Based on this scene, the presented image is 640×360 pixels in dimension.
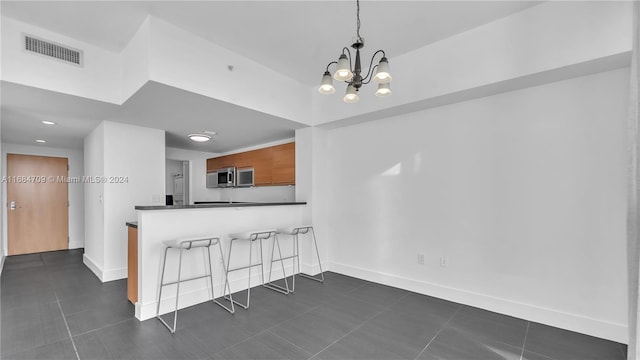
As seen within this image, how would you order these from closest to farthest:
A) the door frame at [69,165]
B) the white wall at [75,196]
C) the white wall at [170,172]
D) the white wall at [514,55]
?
the white wall at [514,55] → the door frame at [69,165] → the white wall at [75,196] → the white wall at [170,172]

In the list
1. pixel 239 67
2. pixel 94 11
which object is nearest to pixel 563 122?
pixel 239 67

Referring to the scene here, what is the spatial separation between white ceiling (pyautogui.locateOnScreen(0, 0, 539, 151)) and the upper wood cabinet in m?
1.22

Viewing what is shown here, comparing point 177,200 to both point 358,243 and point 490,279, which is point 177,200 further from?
point 490,279

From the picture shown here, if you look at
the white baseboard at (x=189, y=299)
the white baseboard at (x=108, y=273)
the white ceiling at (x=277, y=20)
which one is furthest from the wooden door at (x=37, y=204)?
the white baseboard at (x=189, y=299)

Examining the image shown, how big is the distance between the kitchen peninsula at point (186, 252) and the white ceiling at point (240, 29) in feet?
3.83

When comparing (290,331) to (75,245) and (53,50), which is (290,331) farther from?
(75,245)

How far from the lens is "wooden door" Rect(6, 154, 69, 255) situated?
5.19 m

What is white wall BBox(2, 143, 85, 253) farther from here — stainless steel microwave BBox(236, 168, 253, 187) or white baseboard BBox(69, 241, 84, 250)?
stainless steel microwave BBox(236, 168, 253, 187)

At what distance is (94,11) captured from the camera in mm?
2293

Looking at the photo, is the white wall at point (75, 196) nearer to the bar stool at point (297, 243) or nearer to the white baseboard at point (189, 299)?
the white baseboard at point (189, 299)

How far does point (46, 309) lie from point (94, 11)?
285cm

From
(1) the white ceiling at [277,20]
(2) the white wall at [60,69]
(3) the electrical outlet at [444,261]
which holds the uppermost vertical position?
(1) the white ceiling at [277,20]

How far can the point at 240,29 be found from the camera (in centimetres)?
260

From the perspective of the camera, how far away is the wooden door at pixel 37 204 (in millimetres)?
5191
